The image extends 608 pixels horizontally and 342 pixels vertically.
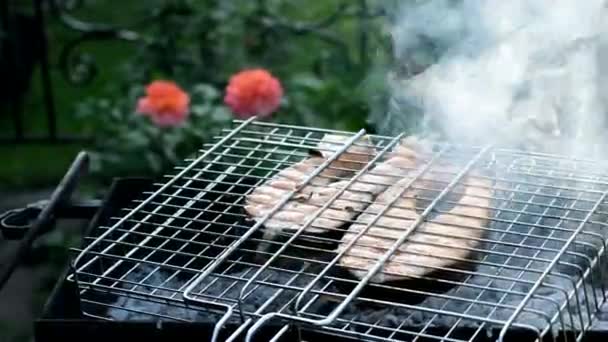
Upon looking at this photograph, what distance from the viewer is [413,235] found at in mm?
1690

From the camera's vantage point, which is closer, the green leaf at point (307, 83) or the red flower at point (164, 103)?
the red flower at point (164, 103)

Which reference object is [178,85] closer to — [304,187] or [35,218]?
[35,218]

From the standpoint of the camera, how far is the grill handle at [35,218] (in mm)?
1912

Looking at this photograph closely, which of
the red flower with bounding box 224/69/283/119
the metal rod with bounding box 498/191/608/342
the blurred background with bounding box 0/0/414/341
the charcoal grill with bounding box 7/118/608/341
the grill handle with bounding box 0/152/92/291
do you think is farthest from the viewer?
the blurred background with bounding box 0/0/414/341

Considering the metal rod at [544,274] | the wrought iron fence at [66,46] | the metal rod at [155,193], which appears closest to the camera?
the metal rod at [544,274]

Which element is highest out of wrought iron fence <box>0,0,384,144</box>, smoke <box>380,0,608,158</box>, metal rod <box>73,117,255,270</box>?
smoke <box>380,0,608,158</box>

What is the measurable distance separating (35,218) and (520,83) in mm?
1009

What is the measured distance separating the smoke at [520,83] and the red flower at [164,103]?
3.46ft

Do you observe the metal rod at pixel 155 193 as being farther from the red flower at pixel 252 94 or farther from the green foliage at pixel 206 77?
the green foliage at pixel 206 77

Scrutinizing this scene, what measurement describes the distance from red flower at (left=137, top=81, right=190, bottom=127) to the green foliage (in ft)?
0.92

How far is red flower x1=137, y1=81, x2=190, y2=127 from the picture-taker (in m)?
3.14

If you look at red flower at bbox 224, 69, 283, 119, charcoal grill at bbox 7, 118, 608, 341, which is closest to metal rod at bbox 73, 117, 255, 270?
charcoal grill at bbox 7, 118, 608, 341

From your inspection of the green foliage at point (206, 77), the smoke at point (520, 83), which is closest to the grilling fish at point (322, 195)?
the smoke at point (520, 83)

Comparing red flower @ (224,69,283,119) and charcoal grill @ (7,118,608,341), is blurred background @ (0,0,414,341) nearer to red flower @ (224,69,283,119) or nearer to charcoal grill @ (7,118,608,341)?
red flower @ (224,69,283,119)
